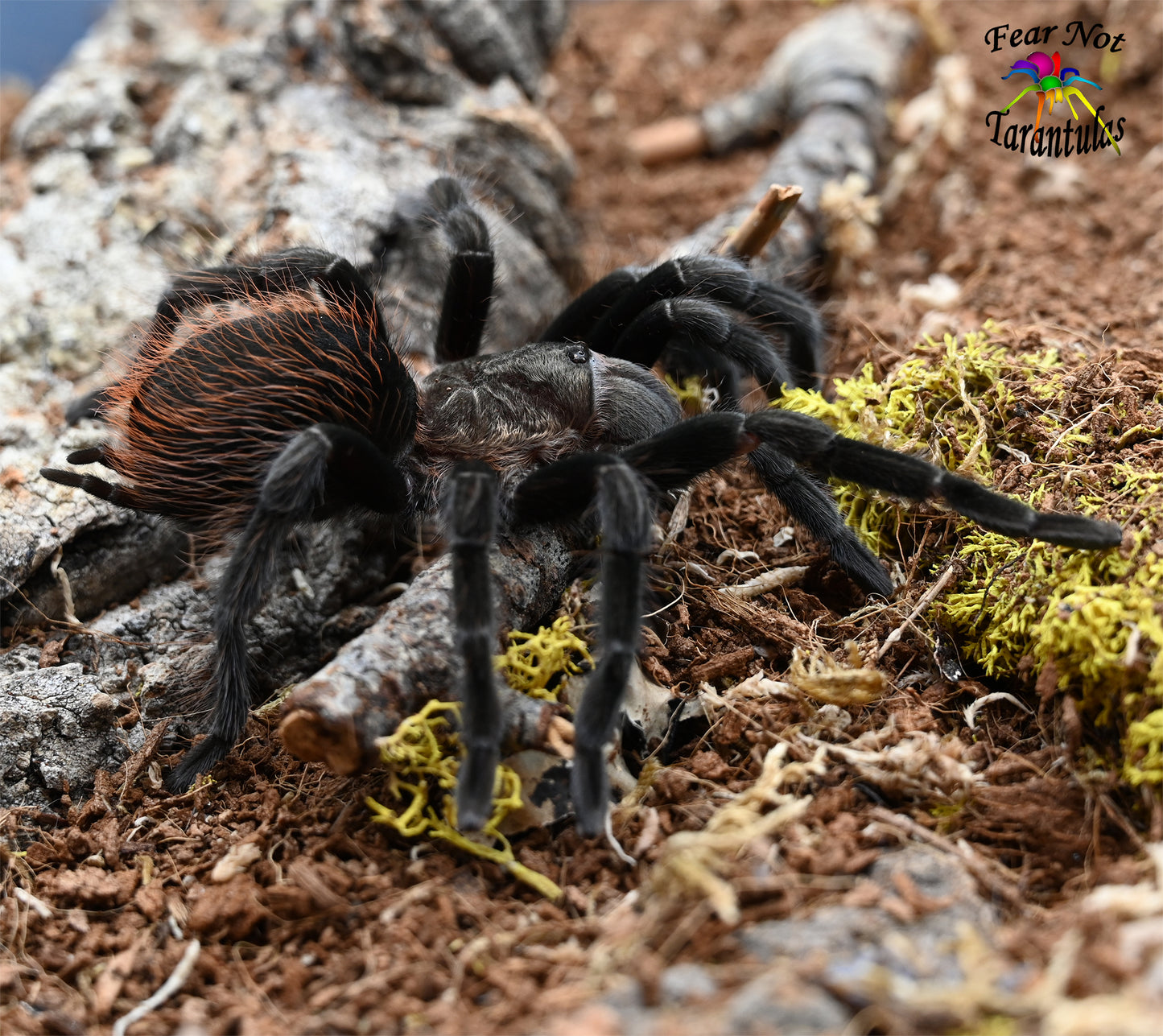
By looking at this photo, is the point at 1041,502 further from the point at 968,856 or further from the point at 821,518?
the point at 968,856

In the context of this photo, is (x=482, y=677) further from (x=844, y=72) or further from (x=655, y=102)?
(x=655, y=102)

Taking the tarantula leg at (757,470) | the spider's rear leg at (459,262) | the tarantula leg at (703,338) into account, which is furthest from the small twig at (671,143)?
the tarantula leg at (757,470)

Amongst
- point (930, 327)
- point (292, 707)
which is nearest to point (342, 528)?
point (292, 707)

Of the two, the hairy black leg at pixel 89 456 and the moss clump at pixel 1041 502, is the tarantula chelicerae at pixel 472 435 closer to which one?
the hairy black leg at pixel 89 456

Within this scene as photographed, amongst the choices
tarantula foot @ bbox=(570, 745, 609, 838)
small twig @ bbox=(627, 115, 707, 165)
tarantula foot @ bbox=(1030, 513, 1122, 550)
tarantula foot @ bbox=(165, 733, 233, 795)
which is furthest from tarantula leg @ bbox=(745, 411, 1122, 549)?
small twig @ bbox=(627, 115, 707, 165)

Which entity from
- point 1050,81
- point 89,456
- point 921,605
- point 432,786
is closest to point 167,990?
point 432,786

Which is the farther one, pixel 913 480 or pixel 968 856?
pixel 913 480

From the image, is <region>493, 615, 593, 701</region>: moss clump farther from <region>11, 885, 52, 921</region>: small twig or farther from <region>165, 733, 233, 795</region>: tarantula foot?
<region>11, 885, 52, 921</region>: small twig
